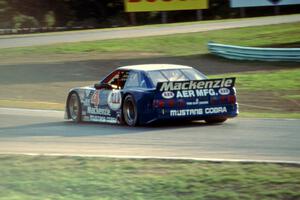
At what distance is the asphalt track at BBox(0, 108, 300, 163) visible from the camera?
10805 millimetres

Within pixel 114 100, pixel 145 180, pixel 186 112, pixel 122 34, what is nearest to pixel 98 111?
pixel 114 100

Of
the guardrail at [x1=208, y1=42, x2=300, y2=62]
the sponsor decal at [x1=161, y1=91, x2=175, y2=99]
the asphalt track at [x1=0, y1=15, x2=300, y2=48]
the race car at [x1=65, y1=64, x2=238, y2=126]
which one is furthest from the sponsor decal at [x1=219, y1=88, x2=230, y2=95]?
the asphalt track at [x1=0, y1=15, x2=300, y2=48]

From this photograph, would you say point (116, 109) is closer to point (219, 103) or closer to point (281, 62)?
point (219, 103)

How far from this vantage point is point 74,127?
15.4m

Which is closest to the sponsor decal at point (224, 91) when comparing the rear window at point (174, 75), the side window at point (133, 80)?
the rear window at point (174, 75)

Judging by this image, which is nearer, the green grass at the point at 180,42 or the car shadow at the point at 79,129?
the car shadow at the point at 79,129

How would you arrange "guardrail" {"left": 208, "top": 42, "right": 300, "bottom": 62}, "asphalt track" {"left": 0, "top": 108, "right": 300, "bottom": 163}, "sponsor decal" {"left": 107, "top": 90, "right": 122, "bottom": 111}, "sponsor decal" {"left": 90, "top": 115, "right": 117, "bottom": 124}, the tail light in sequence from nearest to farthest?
"asphalt track" {"left": 0, "top": 108, "right": 300, "bottom": 163} < the tail light < "sponsor decal" {"left": 107, "top": 90, "right": 122, "bottom": 111} < "sponsor decal" {"left": 90, "top": 115, "right": 117, "bottom": 124} < "guardrail" {"left": 208, "top": 42, "right": 300, "bottom": 62}

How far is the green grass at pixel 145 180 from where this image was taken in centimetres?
763

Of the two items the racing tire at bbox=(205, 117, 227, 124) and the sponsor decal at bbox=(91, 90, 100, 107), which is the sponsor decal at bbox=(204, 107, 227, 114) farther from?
the sponsor decal at bbox=(91, 90, 100, 107)

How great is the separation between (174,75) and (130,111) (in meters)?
1.16

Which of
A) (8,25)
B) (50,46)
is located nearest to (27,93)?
(50,46)

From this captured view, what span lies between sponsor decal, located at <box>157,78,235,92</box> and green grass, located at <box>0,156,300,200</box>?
16.7 ft

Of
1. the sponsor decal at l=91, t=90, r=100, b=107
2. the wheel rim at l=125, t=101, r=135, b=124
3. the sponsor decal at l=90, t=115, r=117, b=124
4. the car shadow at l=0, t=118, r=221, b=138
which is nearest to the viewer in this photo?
the car shadow at l=0, t=118, r=221, b=138

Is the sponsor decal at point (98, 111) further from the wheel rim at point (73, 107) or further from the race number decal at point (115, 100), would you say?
the wheel rim at point (73, 107)
